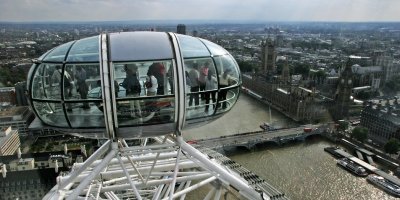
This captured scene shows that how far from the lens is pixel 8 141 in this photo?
66.4 ft

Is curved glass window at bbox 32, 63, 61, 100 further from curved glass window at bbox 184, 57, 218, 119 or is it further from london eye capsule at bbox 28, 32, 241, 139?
curved glass window at bbox 184, 57, 218, 119

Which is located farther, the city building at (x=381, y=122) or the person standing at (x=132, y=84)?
the city building at (x=381, y=122)

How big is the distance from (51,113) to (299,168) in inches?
582

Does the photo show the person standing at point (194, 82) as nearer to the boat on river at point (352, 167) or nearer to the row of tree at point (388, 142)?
the boat on river at point (352, 167)

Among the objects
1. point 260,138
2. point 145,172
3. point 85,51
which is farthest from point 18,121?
point 85,51

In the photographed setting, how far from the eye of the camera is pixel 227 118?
26250 mm

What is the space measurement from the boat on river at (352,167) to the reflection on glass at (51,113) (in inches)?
607

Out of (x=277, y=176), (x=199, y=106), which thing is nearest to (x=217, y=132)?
(x=277, y=176)

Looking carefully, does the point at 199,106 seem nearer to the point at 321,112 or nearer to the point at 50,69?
the point at 50,69

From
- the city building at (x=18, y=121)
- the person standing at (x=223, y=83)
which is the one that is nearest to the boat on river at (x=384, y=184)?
the person standing at (x=223, y=83)

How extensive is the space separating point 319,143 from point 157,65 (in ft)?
64.8

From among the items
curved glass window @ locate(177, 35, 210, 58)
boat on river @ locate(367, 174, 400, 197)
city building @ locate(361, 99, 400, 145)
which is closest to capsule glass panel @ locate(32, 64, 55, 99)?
curved glass window @ locate(177, 35, 210, 58)

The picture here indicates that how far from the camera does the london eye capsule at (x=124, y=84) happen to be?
3.19m

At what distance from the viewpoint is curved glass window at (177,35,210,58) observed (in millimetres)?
3408
